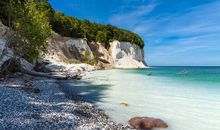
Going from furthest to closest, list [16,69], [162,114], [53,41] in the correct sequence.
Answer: [53,41] → [16,69] → [162,114]

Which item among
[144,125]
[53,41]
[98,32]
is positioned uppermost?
[98,32]

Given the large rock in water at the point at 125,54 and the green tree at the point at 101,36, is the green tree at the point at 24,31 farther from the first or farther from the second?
the large rock in water at the point at 125,54

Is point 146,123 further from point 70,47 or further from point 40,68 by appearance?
point 70,47

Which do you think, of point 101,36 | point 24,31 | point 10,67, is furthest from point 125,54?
point 24,31

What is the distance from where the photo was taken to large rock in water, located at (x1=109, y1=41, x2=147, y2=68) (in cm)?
9251

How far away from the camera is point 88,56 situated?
75250 mm

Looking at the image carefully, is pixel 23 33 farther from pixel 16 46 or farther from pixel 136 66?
pixel 136 66

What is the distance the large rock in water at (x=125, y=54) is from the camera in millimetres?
92506

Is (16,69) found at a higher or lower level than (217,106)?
higher

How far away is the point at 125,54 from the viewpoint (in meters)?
97.2

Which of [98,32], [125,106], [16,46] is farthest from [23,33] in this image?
[98,32]

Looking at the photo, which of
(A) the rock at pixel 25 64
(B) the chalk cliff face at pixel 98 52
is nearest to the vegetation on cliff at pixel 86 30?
(B) the chalk cliff face at pixel 98 52

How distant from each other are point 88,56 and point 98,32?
1678 centimetres

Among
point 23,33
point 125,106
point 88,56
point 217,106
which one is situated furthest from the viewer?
point 88,56
